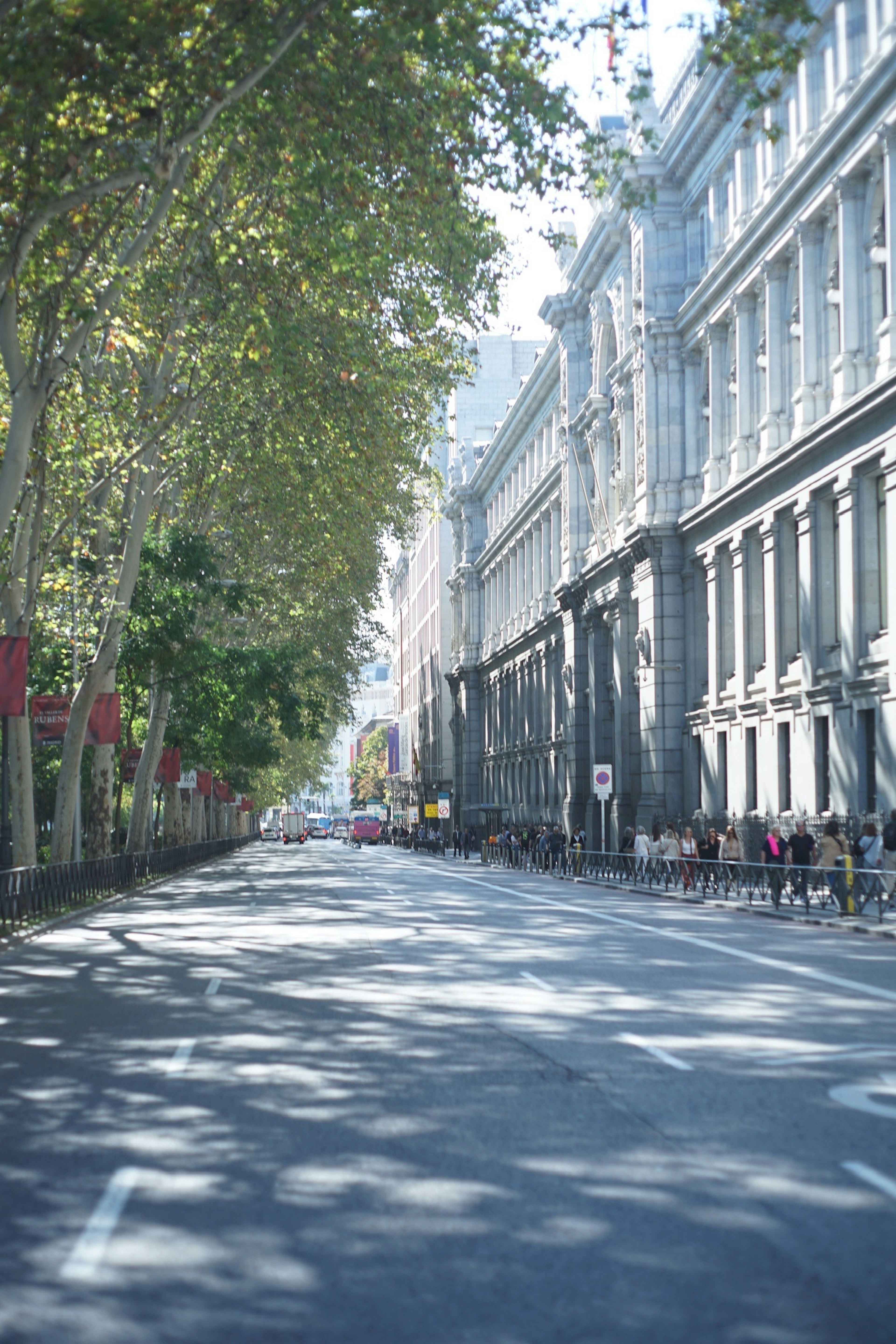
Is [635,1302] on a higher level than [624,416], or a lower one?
lower

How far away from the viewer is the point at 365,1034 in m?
12.2

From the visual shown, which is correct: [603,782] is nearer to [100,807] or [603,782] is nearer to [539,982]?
[100,807]

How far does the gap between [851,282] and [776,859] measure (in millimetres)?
13576

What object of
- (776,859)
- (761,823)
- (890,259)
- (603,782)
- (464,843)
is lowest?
(464,843)

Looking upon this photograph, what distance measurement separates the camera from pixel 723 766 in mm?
46781

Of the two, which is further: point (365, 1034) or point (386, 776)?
point (386, 776)

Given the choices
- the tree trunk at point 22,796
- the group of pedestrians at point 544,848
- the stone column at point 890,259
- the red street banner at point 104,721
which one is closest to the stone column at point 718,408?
the group of pedestrians at point 544,848

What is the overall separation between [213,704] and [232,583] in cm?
473

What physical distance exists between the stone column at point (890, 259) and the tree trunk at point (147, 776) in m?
23.3

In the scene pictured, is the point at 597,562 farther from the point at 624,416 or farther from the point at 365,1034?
the point at 365,1034

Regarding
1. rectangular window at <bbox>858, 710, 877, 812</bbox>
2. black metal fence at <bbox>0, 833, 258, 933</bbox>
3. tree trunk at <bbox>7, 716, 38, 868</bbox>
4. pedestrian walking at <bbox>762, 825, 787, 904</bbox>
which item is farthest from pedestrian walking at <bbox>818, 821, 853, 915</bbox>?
tree trunk at <bbox>7, 716, 38, 868</bbox>

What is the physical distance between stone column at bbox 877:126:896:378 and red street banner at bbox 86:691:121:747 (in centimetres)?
1865

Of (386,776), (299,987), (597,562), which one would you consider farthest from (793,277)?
(386,776)

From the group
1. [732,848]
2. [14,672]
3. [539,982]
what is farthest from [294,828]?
[539,982]
